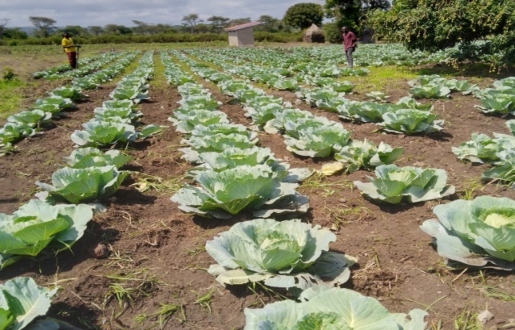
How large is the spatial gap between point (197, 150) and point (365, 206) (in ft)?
7.34

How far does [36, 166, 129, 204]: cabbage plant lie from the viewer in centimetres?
363

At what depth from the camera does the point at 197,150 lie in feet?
17.1

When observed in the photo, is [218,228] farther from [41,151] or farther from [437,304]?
[41,151]

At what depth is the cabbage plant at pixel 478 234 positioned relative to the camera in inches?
99.2

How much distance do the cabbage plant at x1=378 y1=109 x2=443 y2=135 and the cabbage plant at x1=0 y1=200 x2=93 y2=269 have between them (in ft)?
13.4

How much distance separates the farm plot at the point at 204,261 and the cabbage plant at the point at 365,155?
10cm

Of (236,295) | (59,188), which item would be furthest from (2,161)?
(236,295)

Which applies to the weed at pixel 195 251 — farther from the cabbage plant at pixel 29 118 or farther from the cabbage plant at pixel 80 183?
the cabbage plant at pixel 29 118

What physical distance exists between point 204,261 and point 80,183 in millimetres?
1338

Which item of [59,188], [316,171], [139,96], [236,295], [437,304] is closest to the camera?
[437,304]

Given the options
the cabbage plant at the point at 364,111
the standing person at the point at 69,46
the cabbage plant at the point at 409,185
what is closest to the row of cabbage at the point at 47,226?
the cabbage plant at the point at 409,185

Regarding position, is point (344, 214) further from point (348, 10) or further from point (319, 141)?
point (348, 10)

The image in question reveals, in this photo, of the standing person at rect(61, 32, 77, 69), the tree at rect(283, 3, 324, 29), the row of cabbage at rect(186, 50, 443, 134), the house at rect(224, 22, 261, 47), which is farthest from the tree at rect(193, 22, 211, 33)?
the row of cabbage at rect(186, 50, 443, 134)

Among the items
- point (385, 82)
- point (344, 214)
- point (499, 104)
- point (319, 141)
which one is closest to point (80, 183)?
point (344, 214)
